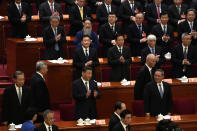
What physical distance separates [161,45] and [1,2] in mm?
4342

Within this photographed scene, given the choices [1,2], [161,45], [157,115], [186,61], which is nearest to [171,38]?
[161,45]

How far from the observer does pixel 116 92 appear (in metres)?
11.0

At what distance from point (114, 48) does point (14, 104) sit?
274cm

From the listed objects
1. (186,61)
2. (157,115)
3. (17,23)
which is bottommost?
(157,115)

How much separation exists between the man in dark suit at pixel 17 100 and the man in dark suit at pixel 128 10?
4.59 metres

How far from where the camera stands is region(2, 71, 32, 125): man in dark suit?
9547mm

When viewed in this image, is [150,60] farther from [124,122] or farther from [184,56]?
[124,122]

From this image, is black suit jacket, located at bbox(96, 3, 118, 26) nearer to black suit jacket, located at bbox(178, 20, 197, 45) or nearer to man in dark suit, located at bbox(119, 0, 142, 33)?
man in dark suit, located at bbox(119, 0, 142, 33)

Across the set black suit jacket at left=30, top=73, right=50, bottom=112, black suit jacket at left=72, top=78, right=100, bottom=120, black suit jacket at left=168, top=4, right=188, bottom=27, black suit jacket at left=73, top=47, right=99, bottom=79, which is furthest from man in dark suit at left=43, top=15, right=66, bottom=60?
black suit jacket at left=168, top=4, right=188, bottom=27

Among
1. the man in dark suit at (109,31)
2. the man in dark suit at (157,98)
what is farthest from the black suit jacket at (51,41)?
the man in dark suit at (157,98)

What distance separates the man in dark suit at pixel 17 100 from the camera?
955 cm

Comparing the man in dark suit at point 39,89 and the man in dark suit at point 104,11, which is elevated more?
the man in dark suit at point 104,11

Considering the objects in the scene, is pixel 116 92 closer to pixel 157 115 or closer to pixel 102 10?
pixel 157 115

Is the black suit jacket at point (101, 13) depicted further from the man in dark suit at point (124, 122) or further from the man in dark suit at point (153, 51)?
the man in dark suit at point (124, 122)
